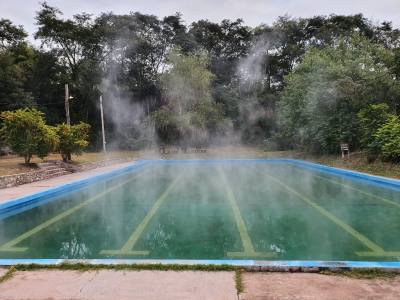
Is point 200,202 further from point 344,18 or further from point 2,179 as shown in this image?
point 344,18

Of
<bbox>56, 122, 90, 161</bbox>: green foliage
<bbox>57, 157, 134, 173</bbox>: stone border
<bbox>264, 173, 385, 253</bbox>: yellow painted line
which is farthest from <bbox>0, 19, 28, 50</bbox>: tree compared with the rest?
<bbox>264, 173, 385, 253</bbox>: yellow painted line

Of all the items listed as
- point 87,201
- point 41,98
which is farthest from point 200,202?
point 41,98

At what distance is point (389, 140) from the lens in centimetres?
1234

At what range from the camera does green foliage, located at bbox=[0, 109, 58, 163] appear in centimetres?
1233

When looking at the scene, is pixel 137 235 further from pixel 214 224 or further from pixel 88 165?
pixel 88 165

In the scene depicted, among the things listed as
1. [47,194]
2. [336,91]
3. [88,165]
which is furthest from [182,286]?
[336,91]

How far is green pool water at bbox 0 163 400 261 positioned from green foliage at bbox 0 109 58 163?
311cm

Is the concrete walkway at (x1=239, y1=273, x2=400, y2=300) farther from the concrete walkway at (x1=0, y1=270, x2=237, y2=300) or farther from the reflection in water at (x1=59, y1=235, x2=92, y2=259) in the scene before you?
the reflection in water at (x1=59, y1=235, x2=92, y2=259)

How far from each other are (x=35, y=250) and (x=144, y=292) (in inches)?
102

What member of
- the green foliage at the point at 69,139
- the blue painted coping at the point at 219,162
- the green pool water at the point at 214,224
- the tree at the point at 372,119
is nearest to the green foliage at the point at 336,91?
the tree at the point at 372,119

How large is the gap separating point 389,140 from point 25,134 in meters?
12.4

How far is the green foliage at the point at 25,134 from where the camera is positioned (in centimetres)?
1233

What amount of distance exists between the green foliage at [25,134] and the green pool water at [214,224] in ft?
10.2

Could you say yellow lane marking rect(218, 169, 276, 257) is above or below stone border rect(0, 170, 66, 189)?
below
